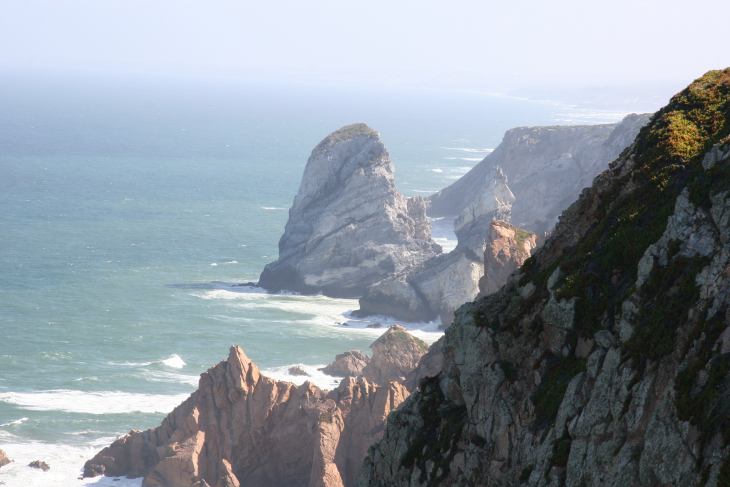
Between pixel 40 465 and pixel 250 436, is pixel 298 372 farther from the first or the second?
pixel 40 465

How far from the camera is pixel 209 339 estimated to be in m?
75.9

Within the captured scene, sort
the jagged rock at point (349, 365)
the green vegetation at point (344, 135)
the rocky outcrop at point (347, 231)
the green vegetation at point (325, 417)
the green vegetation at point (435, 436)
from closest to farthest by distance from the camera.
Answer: the green vegetation at point (435, 436), the green vegetation at point (325, 417), the jagged rock at point (349, 365), the rocky outcrop at point (347, 231), the green vegetation at point (344, 135)

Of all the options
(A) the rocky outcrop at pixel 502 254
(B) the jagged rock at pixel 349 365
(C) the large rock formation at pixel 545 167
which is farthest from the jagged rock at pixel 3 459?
(C) the large rock formation at pixel 545 167

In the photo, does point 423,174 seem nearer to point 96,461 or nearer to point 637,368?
point 96,461

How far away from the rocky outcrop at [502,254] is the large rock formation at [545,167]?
4057cm

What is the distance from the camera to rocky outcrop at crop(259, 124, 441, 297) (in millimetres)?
91438

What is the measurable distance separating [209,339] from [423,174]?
124 m

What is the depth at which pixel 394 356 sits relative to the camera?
59.4 meters

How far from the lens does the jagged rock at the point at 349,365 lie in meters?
62.8

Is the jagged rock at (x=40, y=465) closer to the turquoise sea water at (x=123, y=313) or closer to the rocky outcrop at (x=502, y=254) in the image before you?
the turquoise sea water at (x=123, y=313)

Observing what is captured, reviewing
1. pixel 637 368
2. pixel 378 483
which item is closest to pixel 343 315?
pixel 378 483

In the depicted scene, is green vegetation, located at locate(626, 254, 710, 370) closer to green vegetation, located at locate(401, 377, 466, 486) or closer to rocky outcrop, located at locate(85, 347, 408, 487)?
green vegetation, located at locate(401, 377, 466, 486)

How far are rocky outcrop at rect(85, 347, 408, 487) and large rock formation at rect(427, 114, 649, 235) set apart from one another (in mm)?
61860

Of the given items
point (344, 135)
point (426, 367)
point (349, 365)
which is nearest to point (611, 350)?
point (426, 367)
